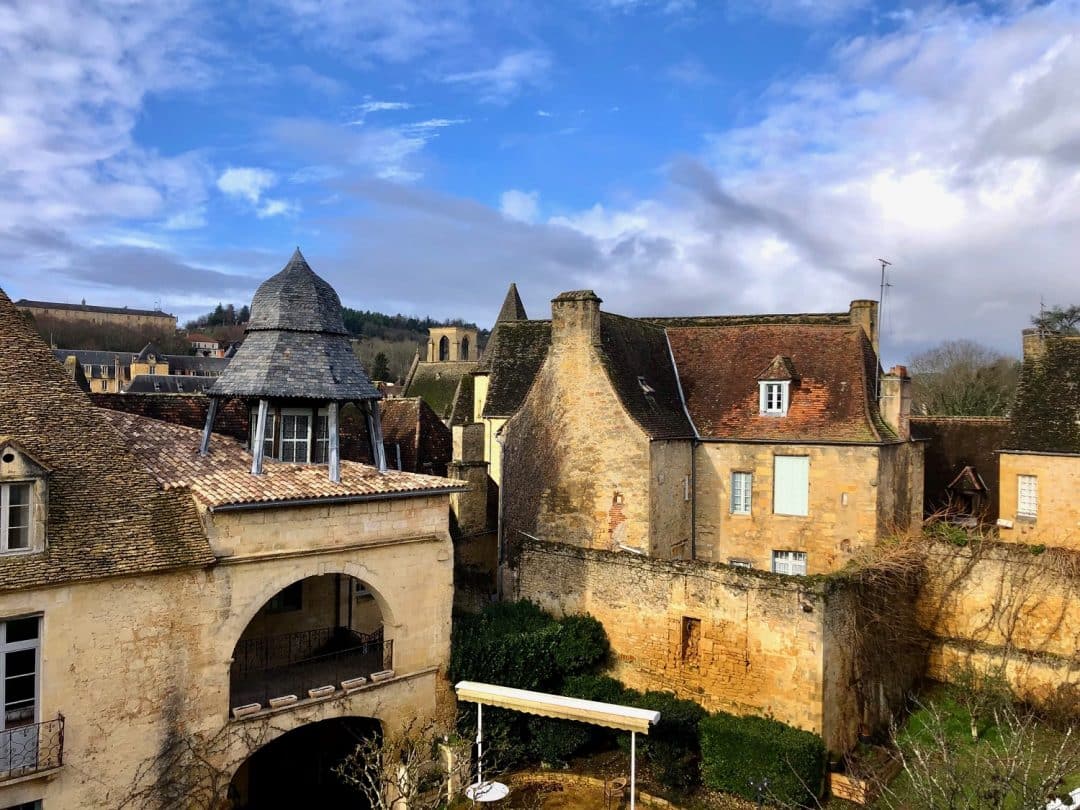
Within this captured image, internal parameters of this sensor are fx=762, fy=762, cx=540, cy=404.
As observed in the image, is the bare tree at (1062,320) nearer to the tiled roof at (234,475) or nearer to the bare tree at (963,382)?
the bare tree at (963,382)

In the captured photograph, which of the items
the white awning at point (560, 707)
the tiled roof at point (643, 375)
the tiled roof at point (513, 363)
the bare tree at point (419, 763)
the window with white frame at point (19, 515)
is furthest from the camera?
the tiled roof at point (513, 363)

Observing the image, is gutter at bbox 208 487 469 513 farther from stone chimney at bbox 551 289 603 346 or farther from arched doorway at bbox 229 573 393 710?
stone chimney at bbox 551 289 603 346

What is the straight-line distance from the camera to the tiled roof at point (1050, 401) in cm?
2444

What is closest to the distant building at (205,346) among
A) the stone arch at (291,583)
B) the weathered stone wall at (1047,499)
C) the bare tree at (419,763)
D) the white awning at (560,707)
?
the stone arch at (291,583)

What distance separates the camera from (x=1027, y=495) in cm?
2492

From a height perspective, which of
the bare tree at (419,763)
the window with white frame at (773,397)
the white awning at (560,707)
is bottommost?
the bare tree at (419,763)

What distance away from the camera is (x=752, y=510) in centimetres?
2388

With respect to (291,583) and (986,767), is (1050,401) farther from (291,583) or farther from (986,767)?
(291,583)

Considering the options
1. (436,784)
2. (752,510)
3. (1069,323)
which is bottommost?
(436,784)

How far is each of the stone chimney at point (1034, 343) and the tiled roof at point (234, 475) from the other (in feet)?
73.2

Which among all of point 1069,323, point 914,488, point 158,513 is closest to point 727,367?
point 914,488

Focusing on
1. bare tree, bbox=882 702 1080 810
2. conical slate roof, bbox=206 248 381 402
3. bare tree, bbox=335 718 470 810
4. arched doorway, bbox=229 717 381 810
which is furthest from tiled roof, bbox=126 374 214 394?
bare tree, bbox=882 702 1080 810

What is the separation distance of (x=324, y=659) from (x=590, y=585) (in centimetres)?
658

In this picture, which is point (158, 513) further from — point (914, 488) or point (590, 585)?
point (914, 488)
